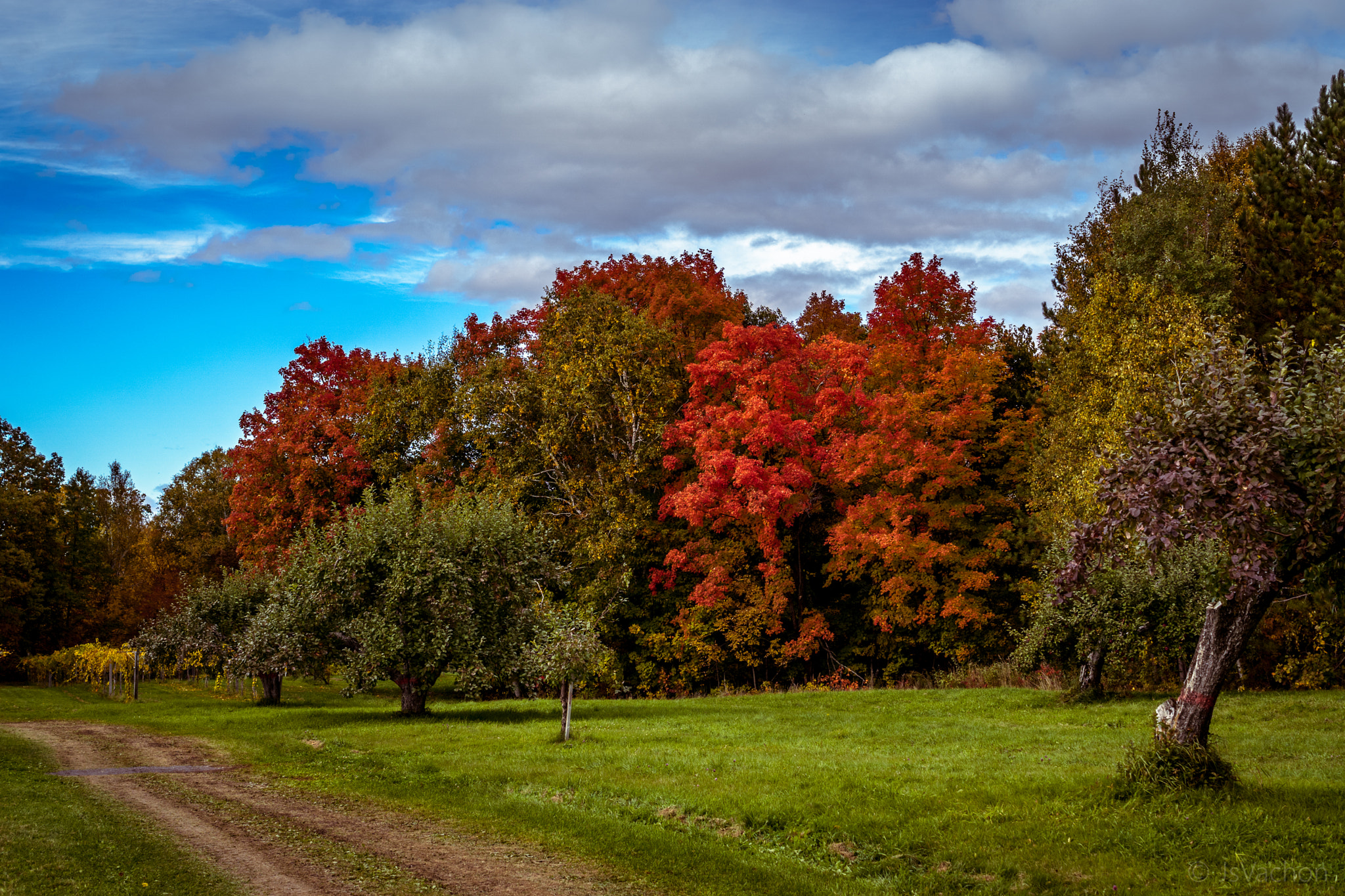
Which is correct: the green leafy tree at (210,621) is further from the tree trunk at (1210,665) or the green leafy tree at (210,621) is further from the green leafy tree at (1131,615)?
the tree trunk at (1210,665)

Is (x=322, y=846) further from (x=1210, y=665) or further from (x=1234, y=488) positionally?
(x=1234, y=488)

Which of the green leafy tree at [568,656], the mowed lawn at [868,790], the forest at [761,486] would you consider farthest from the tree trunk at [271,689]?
the green leafy tree at [568,656]

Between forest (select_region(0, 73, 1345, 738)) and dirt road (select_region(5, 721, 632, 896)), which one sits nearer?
dirt road (select_region(5, 721, 632, 896))

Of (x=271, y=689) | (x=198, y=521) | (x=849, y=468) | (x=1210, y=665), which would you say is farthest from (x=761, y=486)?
(x=198, y=521)

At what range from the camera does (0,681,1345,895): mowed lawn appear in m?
9.57

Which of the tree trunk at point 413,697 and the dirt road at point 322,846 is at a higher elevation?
the dirt road at point 322,846

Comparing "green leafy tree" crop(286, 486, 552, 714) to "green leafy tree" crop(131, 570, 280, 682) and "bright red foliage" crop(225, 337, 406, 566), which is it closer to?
"green leafy tree" crop(131, 570, 280, 682)

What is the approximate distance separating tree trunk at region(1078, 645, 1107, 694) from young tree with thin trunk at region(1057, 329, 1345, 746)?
13.0 meters

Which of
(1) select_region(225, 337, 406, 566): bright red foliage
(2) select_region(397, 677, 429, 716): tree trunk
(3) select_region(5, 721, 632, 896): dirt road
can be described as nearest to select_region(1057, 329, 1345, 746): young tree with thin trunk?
(3) select_region(5, 721, 632, 896): dirt road

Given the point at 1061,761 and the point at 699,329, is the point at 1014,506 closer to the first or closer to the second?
the point at 699,329

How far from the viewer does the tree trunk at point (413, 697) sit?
25.7m

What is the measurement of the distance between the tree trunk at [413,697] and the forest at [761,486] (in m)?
0.07

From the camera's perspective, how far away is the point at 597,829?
12.0 m

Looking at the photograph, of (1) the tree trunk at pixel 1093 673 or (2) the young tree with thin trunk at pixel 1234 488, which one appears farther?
(1) the tree trunk at pixel 1093 673
